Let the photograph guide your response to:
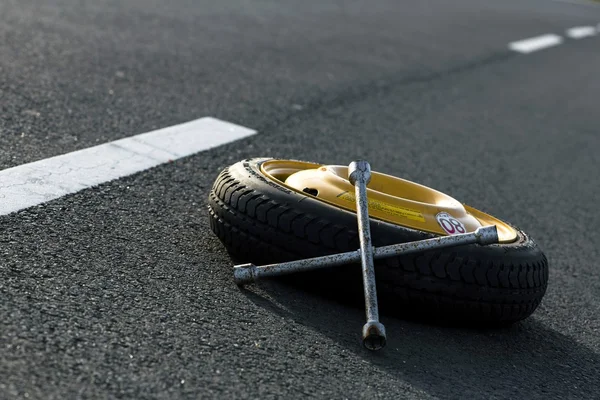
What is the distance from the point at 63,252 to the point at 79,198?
→ 60cm

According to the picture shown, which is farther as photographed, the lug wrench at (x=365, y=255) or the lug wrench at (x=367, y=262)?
the lug wrench at (x=365, y=255)

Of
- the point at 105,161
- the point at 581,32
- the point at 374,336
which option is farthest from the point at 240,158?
the point at 581,32

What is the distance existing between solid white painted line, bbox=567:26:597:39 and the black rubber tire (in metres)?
13.0

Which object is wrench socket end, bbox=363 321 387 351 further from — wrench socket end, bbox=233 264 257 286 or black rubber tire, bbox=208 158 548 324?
wrench socket end, bbox=233 264 257 286

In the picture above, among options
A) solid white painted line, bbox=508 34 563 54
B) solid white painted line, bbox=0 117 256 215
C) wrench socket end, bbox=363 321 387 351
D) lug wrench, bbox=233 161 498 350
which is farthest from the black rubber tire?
solid white painted line, bbox=508 34 563 54

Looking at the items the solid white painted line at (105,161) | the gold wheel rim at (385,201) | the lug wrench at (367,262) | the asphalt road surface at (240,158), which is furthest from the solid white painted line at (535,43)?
the lug wrench at (367,262)

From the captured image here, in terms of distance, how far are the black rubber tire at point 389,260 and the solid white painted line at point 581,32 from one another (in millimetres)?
13005

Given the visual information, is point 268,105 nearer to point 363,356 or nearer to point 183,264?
point 183,264

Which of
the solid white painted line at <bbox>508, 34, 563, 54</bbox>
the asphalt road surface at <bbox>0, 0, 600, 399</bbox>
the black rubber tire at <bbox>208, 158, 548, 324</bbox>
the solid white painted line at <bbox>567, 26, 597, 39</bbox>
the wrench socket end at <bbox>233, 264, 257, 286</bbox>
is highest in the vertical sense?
the black rubber tire at <bbox>208, 158, 548, 324</bbox>

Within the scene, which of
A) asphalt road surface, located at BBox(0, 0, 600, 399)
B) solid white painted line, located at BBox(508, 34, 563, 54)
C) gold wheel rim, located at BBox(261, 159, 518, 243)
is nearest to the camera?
asphalt road surface, located at BBox(0, 0, 600, 399)

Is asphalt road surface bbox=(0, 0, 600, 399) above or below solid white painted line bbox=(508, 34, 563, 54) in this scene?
above

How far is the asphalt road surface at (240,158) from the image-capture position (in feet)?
8.14

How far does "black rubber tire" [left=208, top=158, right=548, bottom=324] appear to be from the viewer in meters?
3.00

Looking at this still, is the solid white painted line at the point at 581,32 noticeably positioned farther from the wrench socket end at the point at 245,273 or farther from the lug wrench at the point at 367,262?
the wrench socket end at the point at 245,273
